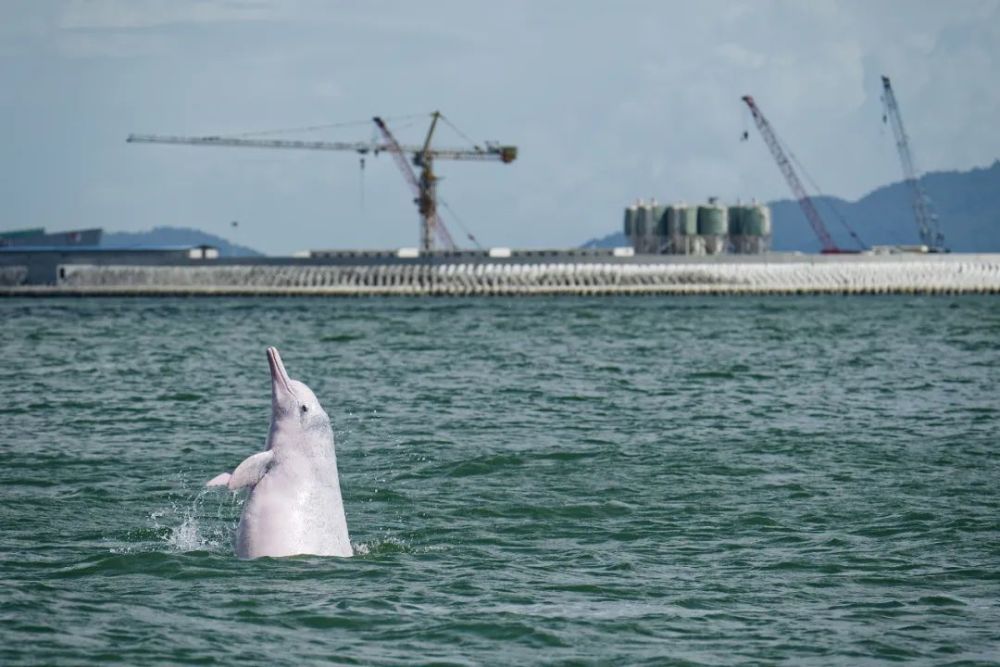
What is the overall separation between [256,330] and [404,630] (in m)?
71.1

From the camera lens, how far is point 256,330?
8706 cm

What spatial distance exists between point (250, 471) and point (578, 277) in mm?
145050

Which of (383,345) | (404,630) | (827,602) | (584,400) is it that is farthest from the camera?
(383,345)

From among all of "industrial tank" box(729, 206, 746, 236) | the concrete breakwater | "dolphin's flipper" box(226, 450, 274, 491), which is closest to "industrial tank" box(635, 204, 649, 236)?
"industrial tank" box(729, 206, 746, 236)

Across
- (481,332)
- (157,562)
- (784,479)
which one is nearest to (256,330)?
(481,332)

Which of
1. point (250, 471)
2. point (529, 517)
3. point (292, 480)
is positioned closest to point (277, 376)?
point (250, 471)

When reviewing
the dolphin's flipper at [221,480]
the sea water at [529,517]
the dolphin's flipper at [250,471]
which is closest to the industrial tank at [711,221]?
the sea water at [529,517]

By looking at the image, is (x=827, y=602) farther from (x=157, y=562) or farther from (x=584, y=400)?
(x=584, y=400)

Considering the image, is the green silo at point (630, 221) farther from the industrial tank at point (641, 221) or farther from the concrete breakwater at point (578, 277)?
the concrete breakwater at point (578, 277)

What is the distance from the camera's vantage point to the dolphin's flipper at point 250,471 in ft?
57.9

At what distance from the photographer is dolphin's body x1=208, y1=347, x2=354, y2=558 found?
1836 centimetres

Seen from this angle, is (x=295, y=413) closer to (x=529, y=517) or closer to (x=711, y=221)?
(x=529, y=517)

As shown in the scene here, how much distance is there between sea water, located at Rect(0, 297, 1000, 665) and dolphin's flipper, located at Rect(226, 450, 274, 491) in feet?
4.04

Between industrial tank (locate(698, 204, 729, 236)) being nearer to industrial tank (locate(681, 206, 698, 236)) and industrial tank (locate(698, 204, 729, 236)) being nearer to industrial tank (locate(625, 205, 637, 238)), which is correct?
industrial tank (locate(681, 206, 698, 236))
